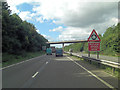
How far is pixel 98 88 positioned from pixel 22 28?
3172 cm

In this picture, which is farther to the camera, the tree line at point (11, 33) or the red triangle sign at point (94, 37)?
the tree line at point (11, 33)

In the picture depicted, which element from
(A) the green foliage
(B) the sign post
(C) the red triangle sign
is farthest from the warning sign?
(A) the green foliage

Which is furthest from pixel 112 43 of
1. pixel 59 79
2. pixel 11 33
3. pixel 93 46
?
pixel 59 79

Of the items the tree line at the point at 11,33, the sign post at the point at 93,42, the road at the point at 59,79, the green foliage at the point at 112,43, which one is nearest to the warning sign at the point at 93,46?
the sign post at the point at 93,42

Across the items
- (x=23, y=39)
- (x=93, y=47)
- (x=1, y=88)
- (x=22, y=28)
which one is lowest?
(x=1, y=88)

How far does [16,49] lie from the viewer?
32906 mm

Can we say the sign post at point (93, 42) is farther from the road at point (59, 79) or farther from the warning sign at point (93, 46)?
the road at point (59, 79)

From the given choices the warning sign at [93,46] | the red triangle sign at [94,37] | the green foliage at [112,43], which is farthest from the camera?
the green foliage at [112,43]

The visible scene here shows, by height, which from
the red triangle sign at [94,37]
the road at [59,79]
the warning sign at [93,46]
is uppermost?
the red triangle sign at [94,37]

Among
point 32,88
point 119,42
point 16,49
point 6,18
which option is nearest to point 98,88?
point 32,88

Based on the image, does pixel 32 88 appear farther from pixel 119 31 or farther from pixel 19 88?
pixel 119 31

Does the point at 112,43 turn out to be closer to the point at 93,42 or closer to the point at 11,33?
the point at 93,42

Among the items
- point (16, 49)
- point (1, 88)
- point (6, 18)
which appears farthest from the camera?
point (16, 49)

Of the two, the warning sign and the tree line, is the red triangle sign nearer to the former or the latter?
the warning sign
